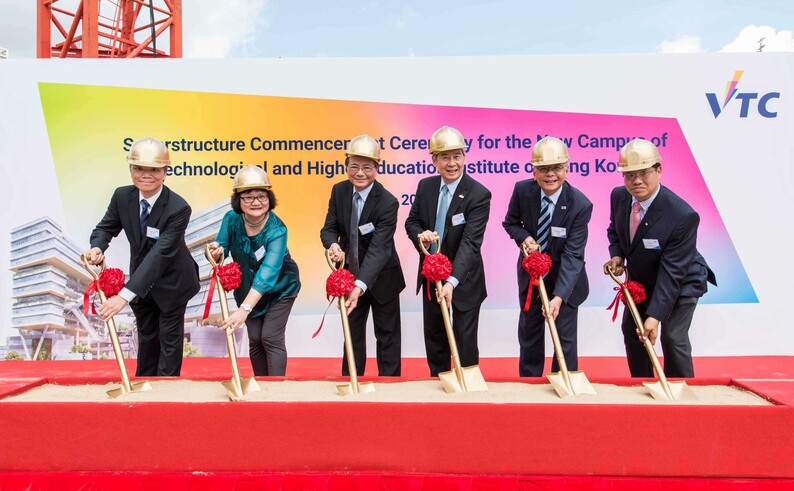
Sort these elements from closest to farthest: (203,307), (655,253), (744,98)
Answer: (655,253)
(744,98)
(203,307)

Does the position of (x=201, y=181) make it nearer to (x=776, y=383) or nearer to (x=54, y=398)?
(x=54, y=398)

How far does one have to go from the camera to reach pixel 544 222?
3.29 metres

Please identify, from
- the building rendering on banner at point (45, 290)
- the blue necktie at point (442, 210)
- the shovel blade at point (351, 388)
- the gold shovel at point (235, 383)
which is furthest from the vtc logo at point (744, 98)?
the building rendering on banner at point (45, 290)

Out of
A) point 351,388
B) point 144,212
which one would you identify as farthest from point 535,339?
point 144,212

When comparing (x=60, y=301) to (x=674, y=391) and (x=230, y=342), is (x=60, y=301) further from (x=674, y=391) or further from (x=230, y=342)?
(x=674, y=391)

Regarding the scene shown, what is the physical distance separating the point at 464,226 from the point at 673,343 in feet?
3.68

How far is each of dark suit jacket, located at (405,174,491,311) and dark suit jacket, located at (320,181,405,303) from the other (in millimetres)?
150

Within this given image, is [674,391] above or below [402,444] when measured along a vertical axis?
above

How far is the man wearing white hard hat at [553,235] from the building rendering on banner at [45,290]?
11.0ft

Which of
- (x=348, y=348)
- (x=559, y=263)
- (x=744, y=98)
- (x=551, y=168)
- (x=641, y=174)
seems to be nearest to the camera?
(x=348, y=348)

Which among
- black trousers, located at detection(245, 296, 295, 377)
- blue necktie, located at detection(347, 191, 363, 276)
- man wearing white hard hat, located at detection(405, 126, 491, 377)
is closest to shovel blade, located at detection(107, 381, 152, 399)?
black trousers, located at detection(245, 296, 295, 377)

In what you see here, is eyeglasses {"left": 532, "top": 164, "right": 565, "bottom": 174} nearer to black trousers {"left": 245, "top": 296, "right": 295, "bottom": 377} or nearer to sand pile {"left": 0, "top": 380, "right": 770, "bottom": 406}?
sand pile {"left": 0, "top": 380, "right": 770, "bottom": 406}

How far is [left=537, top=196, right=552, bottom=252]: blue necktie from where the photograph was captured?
3.28 m

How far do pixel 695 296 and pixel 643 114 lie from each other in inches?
85.2
